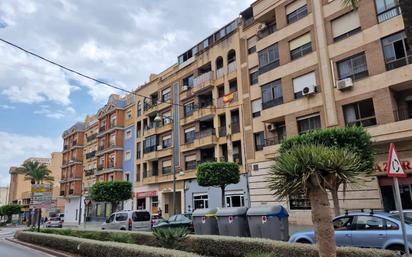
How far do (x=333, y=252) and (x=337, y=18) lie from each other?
18.8 metres

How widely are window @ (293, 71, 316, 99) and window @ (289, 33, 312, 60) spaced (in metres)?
1.64

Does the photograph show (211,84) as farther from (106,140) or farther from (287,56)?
(106,140)

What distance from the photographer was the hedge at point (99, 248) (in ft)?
28.0

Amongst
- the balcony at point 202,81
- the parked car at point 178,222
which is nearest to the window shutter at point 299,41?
the balcony at point 202,81

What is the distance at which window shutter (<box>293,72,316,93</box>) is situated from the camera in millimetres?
22148

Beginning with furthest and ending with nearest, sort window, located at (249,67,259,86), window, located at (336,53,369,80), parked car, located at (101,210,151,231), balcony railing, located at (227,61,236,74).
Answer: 1. balcony railing, located at (227,61,236,74)
2. window, located at (249,67,259,86)
3. parked car, located at (101,210,151,231)
4. window, located at (336,53,369,80)

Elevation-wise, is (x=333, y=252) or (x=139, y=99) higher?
(x=139, y=99)

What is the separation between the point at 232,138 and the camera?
2938cm

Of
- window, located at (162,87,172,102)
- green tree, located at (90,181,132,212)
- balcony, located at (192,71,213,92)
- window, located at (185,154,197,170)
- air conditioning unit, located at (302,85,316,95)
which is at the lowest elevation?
green tree, located at (90,181,132,212)

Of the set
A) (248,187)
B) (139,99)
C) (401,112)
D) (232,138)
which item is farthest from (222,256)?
(139,99)

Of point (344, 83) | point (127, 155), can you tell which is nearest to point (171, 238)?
point (344, 83)

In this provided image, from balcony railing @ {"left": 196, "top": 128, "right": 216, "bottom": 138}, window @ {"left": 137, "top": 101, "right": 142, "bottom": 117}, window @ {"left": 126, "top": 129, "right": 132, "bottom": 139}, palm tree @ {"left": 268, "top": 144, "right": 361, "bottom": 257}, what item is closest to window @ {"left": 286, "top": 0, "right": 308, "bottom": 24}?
balcony railing @ {"left": 196, "top": 128, "right": 216, "bottom": 138}

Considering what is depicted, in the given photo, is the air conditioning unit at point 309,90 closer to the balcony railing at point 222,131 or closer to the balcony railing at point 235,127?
the balcony railing at point 235,127

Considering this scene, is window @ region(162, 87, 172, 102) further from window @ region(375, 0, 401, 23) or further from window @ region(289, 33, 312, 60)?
window @ region(375, 0, 401, 23)
